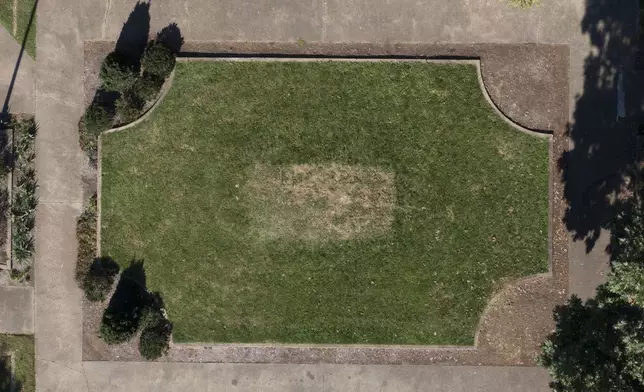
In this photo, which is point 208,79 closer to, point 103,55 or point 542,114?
point 103,55

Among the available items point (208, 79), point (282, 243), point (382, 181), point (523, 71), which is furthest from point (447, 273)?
point (208, 79)

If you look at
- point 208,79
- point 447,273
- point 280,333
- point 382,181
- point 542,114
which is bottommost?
point 280,333

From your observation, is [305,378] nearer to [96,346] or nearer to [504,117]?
[96,346]

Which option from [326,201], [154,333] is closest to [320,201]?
[326,201]

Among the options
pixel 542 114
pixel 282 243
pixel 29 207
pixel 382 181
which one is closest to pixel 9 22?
pixel 29 207

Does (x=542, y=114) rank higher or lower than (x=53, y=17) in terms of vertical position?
lower

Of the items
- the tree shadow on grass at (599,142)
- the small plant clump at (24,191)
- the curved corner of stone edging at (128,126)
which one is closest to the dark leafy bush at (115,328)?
the curved corner of stone edging at (128,126)

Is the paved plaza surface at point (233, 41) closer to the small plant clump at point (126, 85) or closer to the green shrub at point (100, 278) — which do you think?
the small plant clump at point (126, 85)
